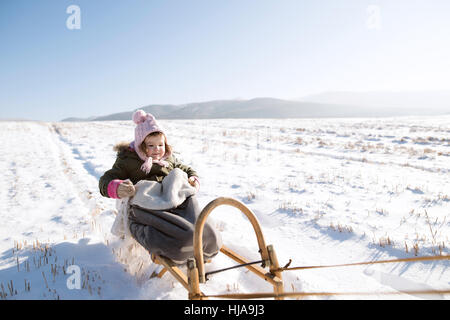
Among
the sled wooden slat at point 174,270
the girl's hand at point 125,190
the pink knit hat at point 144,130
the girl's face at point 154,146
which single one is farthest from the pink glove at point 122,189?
the sled wooden slat at point 174,270

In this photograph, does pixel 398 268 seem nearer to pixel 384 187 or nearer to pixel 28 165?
pixel 384 187

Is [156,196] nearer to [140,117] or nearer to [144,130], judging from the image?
[144,130]

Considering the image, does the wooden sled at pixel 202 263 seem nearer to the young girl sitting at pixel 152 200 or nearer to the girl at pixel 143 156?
the young girl sitting at pixel 152 200

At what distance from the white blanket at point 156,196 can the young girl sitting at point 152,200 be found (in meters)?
0.01

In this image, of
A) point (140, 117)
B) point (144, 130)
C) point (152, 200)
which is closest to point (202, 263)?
point (152, 200)

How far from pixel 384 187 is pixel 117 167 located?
564 cm

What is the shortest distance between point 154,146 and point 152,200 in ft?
3.00

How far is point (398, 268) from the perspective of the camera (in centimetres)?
294

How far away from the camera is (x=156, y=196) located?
263 cm

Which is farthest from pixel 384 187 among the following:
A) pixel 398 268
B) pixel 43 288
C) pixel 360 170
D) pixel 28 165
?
pixel 28 165

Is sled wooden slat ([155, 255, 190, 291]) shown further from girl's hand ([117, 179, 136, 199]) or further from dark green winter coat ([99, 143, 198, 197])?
dark green winter coat ([99, 143, 198, 197])

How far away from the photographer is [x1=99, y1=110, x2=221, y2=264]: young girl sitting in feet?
Result: 7.34

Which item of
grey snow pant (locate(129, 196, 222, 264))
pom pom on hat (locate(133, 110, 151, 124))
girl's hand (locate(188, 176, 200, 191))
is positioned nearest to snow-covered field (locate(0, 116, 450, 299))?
girl's hand (locate(188, 176, 200, 191))

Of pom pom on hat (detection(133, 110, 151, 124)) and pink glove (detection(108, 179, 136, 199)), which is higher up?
pom pom on hat (detection(133, 110, 151, 124))
